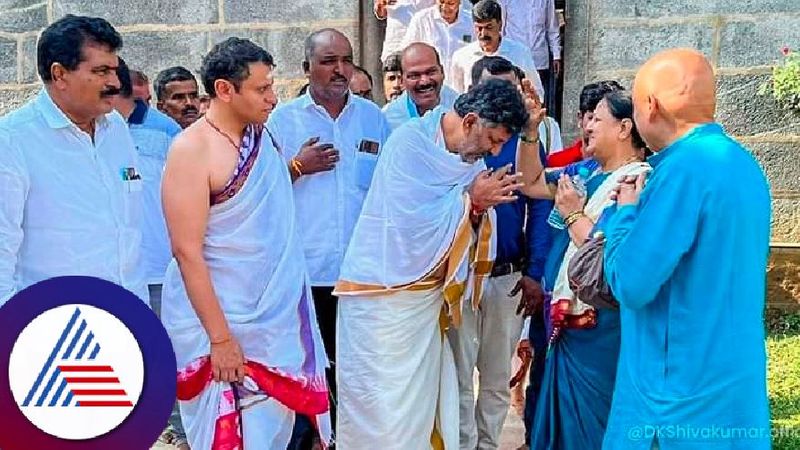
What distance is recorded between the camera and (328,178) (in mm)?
4477

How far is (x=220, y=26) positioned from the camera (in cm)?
696

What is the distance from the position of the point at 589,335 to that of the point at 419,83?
5.61ft

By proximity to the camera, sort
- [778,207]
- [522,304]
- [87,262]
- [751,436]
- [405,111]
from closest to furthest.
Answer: [751,436] → [87,262] → [522,304] → [405,111] → [778,207]

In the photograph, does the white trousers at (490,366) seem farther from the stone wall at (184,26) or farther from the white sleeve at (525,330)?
the stone wall at (184,26)

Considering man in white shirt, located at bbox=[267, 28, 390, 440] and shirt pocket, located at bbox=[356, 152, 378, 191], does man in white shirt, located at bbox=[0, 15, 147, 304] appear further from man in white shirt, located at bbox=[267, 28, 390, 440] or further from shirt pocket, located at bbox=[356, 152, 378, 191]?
shirt pocket, located at bbox=[356, 152, 378, 191]

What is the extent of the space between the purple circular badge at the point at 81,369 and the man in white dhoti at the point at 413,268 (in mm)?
2066

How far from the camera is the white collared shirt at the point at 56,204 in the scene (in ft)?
9.98

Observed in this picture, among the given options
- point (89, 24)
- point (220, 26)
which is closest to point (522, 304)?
point (89, 24)

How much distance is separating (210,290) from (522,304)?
159 cm

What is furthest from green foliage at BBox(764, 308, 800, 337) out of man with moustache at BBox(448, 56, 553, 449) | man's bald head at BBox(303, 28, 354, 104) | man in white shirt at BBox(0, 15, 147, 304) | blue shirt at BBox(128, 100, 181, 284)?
man in white shirt at BBox(0, 15, 147, 304)

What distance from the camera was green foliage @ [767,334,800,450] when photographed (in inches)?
179

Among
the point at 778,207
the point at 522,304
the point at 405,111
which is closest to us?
the point at 522,304

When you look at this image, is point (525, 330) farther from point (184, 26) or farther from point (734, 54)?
point (184, 26)

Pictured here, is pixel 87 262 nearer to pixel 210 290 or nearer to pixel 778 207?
pixel 210 290
